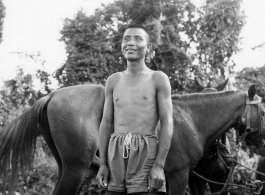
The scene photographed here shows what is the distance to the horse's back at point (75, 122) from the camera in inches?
206

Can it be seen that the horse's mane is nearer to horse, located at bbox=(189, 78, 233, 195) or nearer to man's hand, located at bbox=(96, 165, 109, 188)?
horse, located at bbox=(189, 78, 233, 195)

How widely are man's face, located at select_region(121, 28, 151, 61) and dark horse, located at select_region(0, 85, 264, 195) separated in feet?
7.45

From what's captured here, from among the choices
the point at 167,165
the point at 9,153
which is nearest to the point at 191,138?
the point at 167,165

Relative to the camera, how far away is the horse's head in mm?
5801

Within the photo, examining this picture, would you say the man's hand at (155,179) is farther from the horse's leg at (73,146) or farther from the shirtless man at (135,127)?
the horse's leg at (73,146)

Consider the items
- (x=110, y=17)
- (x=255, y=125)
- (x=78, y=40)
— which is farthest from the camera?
(x=110, y=17)

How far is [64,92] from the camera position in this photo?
5516 mm

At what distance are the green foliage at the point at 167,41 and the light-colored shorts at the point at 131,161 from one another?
8.25 m

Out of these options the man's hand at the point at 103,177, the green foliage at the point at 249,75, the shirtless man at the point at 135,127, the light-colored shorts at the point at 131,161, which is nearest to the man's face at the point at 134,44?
the shirtless man at the point at 135,127

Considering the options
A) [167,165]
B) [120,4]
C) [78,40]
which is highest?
[120,4]

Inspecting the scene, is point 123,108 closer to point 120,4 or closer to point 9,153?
point 9,153

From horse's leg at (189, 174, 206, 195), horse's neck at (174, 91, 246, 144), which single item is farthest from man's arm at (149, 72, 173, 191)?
horse's leg at (189, 174, 206, 195)

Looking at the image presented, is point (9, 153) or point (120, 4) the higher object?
point (120, 4)

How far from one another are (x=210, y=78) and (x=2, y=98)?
503cm
